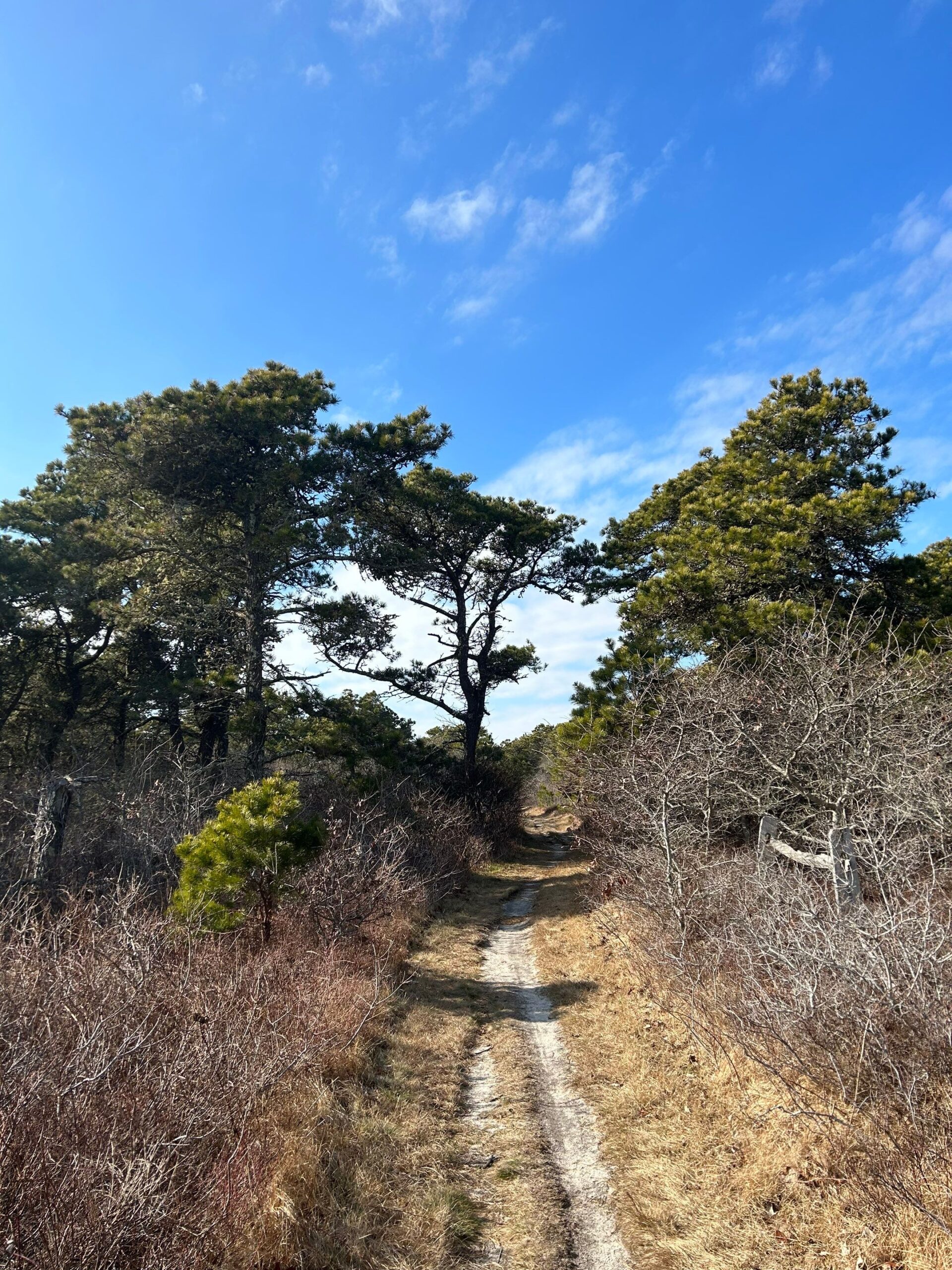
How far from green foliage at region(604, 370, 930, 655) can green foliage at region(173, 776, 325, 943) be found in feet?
34.5

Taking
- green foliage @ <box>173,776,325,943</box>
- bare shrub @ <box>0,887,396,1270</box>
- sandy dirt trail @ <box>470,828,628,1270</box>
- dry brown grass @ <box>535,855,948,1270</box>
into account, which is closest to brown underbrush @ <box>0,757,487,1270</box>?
bare shrub @ <box>0,887,396,1270</box>

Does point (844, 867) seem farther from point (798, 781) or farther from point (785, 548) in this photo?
point (785, 548)

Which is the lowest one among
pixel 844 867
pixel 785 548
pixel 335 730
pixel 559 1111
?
pixel 559 1111

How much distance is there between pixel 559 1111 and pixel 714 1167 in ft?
5.64

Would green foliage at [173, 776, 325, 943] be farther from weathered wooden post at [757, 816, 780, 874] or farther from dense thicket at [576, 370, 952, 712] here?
dense thicket at [576, 370, 952, 712]

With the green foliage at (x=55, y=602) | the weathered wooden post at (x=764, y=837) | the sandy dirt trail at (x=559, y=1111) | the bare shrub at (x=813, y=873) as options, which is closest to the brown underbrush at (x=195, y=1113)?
the sandy dirt trail at (x=559, y=1111)

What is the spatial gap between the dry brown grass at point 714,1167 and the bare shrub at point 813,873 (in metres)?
0.23

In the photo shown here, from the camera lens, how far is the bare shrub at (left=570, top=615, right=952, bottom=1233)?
4.61m

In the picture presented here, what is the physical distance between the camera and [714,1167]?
17.8 feet

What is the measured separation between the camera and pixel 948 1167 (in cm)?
400

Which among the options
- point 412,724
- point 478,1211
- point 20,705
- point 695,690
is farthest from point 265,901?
point 20,705

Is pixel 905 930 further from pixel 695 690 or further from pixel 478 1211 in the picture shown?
pixel 695 690

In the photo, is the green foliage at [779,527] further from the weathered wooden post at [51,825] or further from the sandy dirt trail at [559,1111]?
the weathered wooden post at [51,825]

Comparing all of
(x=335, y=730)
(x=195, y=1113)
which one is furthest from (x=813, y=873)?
(x=335, y=730)
